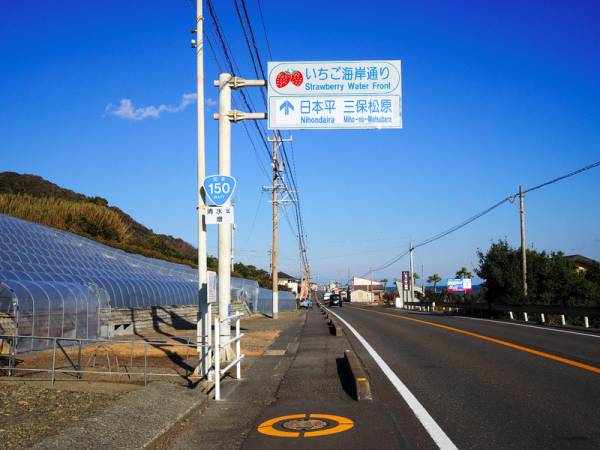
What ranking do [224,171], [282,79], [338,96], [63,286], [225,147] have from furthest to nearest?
[63,286] → [225,147] → [224,171] → [282,79] → [338,96]

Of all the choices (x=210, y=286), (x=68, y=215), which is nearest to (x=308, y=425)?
(x=210, y=286)

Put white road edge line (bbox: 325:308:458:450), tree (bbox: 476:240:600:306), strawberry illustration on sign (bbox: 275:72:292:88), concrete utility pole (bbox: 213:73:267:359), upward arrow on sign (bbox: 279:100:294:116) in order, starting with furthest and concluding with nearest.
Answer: tree (bbox: 476:240:600:306)
concrete utility pole (bbox: 213:73:267:359)
strawberry illustration on sign (bbox: 275:72:292:88)
upward arrow on sign (bbox: 279:100:294:116)
white road edge line (bbox: 325:308:458:450)

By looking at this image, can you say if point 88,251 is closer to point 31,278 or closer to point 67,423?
point 31,278

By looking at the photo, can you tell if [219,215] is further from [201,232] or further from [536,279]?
[536,279]

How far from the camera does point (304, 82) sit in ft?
42.0

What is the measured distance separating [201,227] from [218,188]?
5.55 feet

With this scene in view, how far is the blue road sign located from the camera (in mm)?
10898

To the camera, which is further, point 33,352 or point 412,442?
point 33,352

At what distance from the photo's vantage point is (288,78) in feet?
42.3

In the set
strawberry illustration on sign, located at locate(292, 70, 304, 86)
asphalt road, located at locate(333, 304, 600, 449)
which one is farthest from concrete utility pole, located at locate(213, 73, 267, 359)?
asphalt road, located at locate(333, 304, 600, 449)

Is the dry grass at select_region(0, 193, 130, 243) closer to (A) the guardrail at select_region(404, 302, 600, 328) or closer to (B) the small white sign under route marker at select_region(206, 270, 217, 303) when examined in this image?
(A) the guardrail at select_region(404, 302, 600, 328)

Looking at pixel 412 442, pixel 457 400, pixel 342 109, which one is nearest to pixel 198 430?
pixel 412 442

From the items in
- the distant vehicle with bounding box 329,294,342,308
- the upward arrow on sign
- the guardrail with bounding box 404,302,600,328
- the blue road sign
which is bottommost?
the distant vehicle with bounding box 329,294,342,308

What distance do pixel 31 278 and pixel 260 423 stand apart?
A: 647 inches
